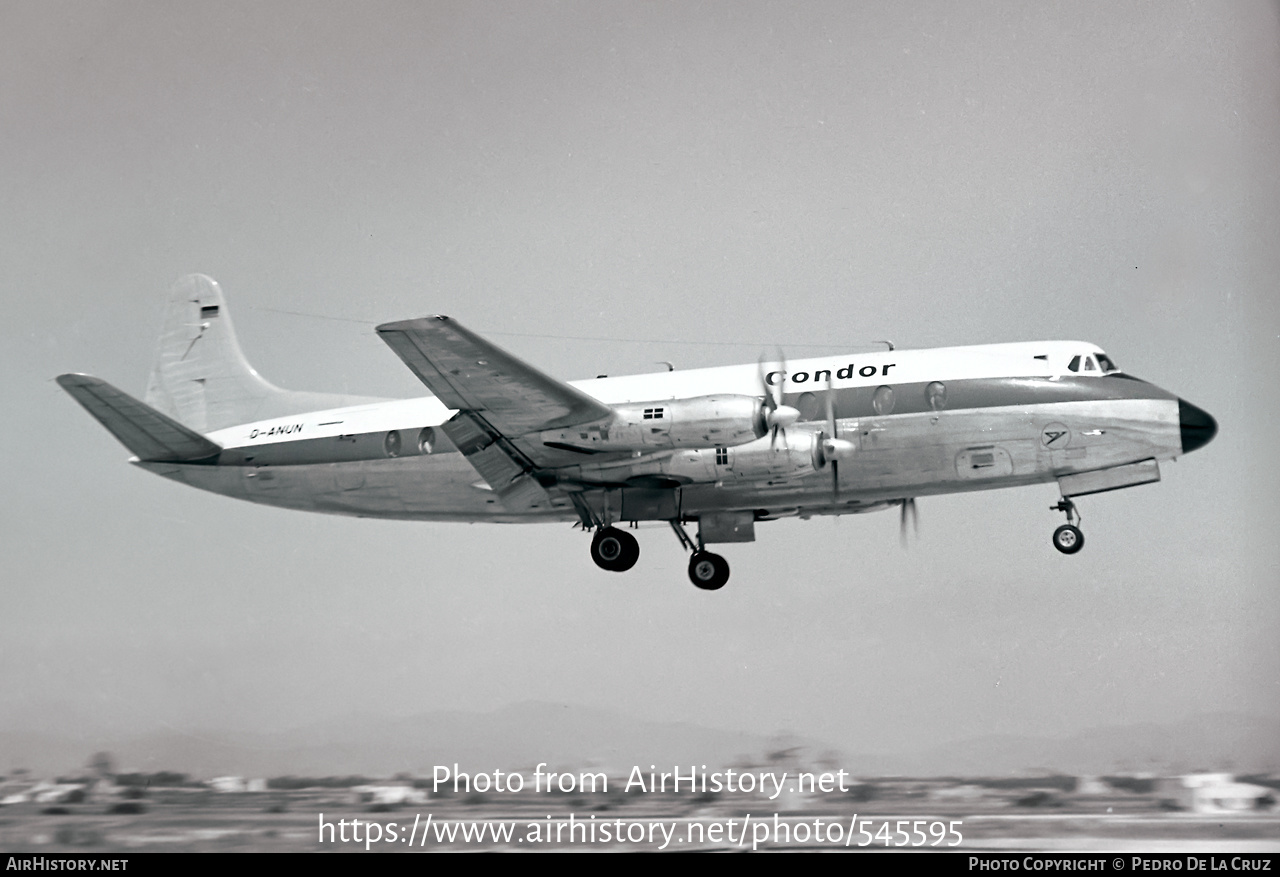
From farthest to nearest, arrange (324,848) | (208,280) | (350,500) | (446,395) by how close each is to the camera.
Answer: (208,280), (350,500), (324,848), (446,395)

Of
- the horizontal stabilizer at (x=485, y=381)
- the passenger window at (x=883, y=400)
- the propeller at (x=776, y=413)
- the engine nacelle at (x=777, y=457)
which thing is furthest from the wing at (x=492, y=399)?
the passenger window at (x=883, y=400)

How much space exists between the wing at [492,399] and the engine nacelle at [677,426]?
206 millimetres

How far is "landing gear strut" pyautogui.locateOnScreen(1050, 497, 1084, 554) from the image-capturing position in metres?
15.0

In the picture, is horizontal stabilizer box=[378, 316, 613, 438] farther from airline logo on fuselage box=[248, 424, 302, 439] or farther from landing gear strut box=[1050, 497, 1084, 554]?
landing gear strut box=[1050, 497, 1084, 554]

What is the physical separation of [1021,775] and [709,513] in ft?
16.4

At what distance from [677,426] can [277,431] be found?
248 inches

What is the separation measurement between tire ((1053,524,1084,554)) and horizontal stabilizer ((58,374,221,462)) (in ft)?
35.6

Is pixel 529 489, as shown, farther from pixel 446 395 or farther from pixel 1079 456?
pixel 1079 456

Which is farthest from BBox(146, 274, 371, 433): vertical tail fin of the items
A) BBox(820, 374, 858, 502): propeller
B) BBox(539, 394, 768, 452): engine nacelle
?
BBox(820, 374, 858, 502): propeller

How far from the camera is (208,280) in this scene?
62.1 feet

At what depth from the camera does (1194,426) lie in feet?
47.0

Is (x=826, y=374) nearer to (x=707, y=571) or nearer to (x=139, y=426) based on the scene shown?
(x=707, y=571)
